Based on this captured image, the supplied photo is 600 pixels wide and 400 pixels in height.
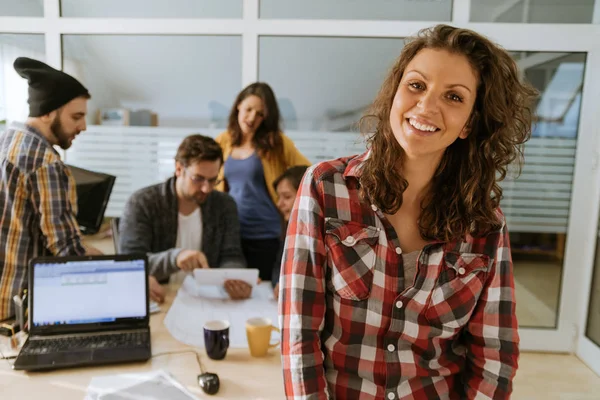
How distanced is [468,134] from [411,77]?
20 cm

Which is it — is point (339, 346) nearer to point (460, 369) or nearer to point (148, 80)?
point (460, 369)

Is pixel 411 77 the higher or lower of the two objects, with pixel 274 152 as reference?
higher

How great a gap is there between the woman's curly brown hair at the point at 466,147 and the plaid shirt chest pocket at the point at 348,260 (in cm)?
9

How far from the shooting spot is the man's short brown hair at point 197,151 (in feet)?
6.82

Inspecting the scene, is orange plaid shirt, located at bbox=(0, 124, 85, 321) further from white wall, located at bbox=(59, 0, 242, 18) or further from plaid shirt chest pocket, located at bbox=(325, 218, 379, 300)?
white wall, located at bbox=(59, 0, 242, 18)

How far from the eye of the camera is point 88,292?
141 centimetres

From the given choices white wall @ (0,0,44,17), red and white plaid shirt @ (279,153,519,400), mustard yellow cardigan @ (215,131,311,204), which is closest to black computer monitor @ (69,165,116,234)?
mustard yellow cardigan @ (215,131,311,204)

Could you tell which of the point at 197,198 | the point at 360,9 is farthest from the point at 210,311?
the point at 360,9

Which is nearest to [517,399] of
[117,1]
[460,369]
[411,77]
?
[460,369]

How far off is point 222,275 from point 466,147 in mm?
1074

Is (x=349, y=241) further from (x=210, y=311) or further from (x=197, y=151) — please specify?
(x=197, y=151)

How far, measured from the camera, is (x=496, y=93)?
956mm

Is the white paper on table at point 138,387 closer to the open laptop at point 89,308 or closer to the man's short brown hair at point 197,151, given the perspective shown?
the open laptop at point 89,308

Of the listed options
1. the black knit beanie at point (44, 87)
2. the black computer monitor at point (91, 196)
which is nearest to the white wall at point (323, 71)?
the black computer monitor at point (91, 196)
